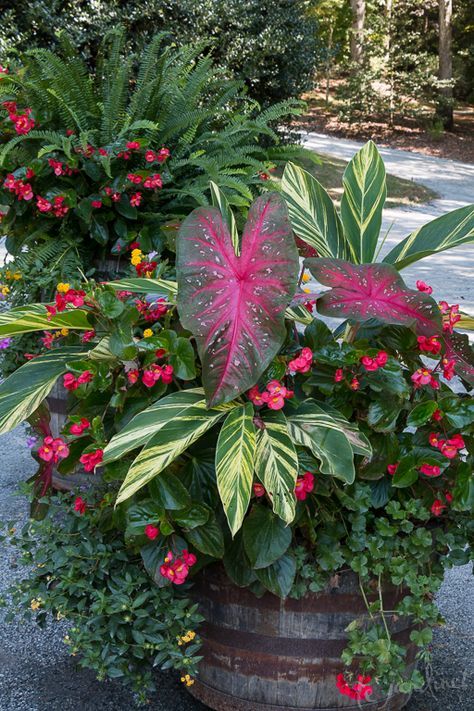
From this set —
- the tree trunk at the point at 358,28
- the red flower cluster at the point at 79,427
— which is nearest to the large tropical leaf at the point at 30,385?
the red flower cluster at the point at 79,427

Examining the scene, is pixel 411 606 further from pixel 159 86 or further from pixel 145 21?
pixel 145 21

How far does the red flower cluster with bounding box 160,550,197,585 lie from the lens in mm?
1849

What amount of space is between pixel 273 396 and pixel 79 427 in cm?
50

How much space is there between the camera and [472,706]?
2.38m

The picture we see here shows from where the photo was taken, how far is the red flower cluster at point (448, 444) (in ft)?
6.14

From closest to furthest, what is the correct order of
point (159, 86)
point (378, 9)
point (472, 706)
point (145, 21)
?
point (472, 706)
point (159, 86)
point (145, 21)
point (378, 9)

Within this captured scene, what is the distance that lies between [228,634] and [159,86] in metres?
2.73

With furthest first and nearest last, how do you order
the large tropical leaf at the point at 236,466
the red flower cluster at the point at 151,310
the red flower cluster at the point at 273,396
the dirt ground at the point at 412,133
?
the dirt ground at the point at 412,133 < the red flower cluster at the point at 151,310 < the red flower cluster at the point at 273,396 < the large tropical leaf at the point at 236,466

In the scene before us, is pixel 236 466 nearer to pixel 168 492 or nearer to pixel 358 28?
pixel 168 492

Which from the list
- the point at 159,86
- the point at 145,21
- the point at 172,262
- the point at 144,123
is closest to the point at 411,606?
the point at 172,262

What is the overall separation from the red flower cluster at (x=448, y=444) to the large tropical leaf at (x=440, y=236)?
1.60ft

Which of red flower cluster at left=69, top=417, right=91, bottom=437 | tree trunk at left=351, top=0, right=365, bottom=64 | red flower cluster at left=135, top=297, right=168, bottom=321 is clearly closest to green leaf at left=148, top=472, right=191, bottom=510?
red flower cluster at left=69, top=417, right=91, bottom=437

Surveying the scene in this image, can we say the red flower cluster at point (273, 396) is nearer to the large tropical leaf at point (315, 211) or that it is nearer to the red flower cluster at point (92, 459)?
the red flower cluster at point (92, 459)

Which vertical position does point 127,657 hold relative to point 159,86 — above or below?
below
